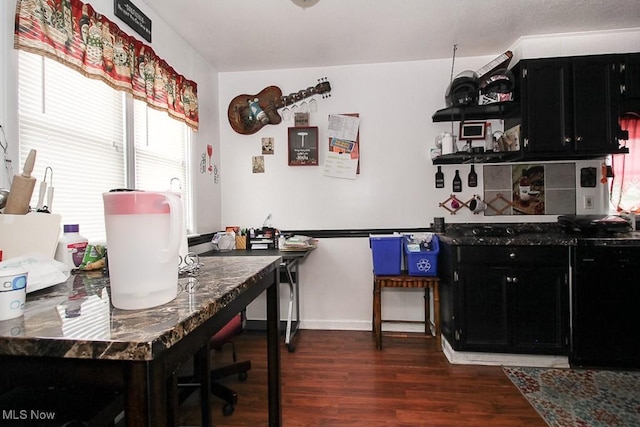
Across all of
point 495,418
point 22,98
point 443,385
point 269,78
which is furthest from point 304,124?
point 495,418

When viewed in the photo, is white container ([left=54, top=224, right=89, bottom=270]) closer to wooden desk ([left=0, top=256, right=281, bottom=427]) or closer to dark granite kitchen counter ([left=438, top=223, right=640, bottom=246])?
wooden desk ([left=0, top=256, right=281, bottom=427])

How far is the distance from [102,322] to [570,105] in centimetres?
328

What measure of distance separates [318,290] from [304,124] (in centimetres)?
166

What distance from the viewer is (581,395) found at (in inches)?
76.2

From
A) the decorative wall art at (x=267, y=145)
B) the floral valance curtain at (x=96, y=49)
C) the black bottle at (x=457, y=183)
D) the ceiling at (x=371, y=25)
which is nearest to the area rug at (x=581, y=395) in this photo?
the black bottle at (x=457, y=183)

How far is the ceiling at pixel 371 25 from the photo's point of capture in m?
2.18

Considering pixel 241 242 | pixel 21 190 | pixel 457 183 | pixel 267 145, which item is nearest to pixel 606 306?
pixel 457 183

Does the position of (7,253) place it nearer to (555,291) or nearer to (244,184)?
(244,184)

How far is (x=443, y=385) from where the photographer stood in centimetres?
208

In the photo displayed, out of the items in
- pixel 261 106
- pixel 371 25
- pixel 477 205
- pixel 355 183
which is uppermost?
pixel 371 25

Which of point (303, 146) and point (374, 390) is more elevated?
point (303, 146)

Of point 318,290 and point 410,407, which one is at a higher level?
point 318,290

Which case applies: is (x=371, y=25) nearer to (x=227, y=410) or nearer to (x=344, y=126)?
(x=344, y=126)

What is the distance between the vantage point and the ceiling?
2184 millimetres
